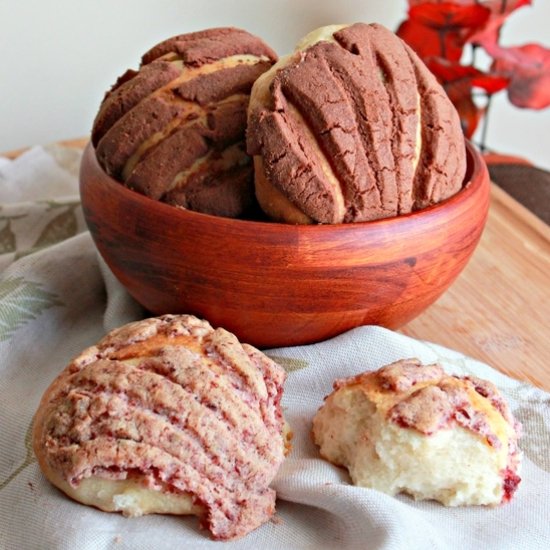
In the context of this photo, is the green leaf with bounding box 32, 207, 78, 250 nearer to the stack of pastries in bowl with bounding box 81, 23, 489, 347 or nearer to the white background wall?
the stack of pastries in bowl with bounding box 81, 23, 489, 347

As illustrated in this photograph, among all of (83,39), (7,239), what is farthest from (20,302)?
(83,39)

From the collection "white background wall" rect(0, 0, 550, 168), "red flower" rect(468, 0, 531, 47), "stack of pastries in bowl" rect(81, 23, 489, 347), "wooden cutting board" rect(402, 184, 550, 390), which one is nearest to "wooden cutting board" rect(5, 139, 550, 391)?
"wooden cutting board" rect(402, 184, 550, 390)

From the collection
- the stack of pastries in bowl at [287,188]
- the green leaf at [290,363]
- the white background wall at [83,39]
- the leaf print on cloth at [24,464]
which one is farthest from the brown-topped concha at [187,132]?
the white background wall at [83,39]

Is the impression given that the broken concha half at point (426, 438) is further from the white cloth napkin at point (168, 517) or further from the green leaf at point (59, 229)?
the green leaf at point (59, 229)

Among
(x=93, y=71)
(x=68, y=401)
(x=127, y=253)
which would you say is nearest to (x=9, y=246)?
(x=127, y=253)

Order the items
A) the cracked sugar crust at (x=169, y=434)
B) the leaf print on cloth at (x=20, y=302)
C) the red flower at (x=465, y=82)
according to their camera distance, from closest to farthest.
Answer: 1. the cracked sugar crust at (x=169, y=434)
2. the leaf print on cloth at (x=20, y=302)
3. the red flower at (x=465, y=82)

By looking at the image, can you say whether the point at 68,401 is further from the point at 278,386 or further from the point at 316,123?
the point at 316,123

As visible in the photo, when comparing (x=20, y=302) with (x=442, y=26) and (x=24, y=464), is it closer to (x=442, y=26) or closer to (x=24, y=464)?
(x=24, y=464)
